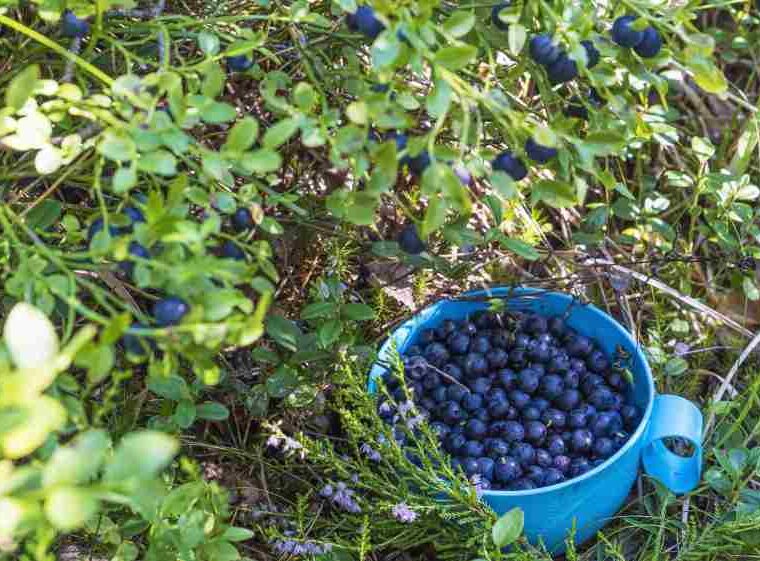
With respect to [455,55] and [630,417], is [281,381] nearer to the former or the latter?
[630,417]

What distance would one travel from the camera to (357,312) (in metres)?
1.62

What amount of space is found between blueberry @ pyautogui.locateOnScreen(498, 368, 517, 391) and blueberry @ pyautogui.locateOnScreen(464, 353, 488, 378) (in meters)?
0.03

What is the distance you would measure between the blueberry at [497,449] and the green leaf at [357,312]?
316mm

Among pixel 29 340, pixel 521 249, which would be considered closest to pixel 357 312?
pixel 521 249

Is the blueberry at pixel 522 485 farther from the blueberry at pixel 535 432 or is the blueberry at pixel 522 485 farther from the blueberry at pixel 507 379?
the blueberry at pixel 507 379

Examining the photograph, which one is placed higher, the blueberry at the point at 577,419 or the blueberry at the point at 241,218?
the blueberry at the point at 241,218

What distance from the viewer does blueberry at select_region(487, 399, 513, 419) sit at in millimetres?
1781

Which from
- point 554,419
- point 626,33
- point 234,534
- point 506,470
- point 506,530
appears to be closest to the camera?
point 626,33

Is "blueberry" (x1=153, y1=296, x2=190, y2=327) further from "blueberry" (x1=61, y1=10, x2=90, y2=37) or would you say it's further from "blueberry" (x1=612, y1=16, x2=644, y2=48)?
"blueberry" (x1=612, y1=16, x2=644, y2=48)

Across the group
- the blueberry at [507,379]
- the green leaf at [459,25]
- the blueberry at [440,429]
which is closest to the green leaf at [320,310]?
the blueberry at [440,429]

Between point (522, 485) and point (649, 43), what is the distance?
76 cm

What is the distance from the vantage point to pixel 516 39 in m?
1.20

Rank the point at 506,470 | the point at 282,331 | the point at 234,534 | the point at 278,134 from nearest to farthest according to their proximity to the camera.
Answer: the point at 278,134 → the point at 234,534 → the point at 282,331 → the point at 506,470

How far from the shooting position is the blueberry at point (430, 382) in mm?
1827
